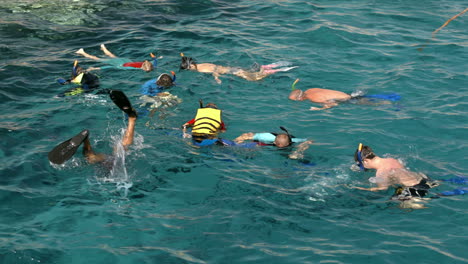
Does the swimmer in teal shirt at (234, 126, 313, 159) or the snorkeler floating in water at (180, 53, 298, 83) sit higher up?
the snorkeler floating in water at (180, 53, 298, 83)

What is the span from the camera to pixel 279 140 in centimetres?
781

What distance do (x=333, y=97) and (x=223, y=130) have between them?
2571 millimetres

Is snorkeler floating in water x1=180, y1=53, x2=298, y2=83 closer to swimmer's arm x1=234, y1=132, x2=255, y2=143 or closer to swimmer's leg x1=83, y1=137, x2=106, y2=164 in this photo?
swimmer's arm x1=234, y1=132, x2=255, y2=143

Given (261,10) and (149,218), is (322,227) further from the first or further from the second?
(261,10)

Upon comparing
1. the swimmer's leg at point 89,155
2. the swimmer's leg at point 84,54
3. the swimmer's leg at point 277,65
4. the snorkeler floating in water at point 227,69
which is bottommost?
the swimmer's leg at point 89,155

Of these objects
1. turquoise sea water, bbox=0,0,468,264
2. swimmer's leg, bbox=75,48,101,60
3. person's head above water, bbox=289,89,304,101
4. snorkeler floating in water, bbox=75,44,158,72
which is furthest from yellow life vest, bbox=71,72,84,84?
person's head above water, bbox=289,89,304,101

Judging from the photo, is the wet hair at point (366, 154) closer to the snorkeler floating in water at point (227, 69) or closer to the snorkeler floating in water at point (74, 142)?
the snorkeler floating in water at point (74, 142)

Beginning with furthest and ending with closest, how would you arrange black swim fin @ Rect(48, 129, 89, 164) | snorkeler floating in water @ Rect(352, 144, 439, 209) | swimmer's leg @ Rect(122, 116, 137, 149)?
swimmer's leg @ Rect(122, 116, 137, 149) < black swim fin @ Rect(48, 129, 89, 164) < snorkeler floating in water @ Rect(352, 144, 439, 209)

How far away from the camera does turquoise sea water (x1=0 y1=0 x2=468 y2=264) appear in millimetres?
5637

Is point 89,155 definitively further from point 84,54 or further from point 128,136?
point 84,54

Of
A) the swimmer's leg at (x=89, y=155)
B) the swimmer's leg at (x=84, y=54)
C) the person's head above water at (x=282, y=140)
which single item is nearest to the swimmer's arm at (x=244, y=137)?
the person's head above water at (x=282, y=140)

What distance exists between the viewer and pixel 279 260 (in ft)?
17.4

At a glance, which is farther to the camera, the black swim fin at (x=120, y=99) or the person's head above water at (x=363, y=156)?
the person's head above water at (x=363, y=156)

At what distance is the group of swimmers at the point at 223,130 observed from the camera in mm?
6668
